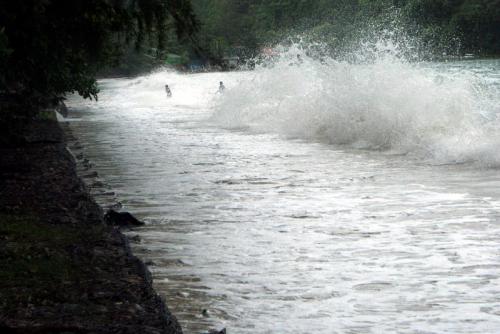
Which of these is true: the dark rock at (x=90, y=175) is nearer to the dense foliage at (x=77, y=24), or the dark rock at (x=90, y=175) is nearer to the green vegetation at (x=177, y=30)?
the green vegetation at (x=177, y=30)

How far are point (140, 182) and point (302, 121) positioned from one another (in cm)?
1304

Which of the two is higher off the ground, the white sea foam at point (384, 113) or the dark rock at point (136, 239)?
the dark rock at point (136, 239)

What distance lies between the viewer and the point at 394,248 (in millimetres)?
9984

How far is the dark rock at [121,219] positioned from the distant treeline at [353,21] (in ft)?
257

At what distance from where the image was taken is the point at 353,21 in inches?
5842

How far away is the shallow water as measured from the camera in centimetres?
787

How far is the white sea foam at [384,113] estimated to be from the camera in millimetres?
20312

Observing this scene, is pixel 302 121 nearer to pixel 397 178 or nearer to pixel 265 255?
pixel 397 178

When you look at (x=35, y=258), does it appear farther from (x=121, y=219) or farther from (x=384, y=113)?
(x=384, y=113)

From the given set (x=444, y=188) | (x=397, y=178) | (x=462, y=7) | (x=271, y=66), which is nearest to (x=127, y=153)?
(x=397, y=178)

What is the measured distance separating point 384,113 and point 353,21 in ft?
412

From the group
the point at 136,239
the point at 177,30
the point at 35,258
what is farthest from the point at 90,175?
the point at 35,258

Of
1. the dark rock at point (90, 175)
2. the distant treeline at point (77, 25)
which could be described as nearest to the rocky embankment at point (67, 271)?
the distant treeline at point (77, 25)

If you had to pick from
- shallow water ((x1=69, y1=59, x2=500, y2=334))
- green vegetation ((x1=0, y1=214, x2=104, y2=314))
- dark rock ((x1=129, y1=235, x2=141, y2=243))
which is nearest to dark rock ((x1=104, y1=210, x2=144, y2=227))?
shallow water ((x1=69, y1=59, x2=500, y2=334))
